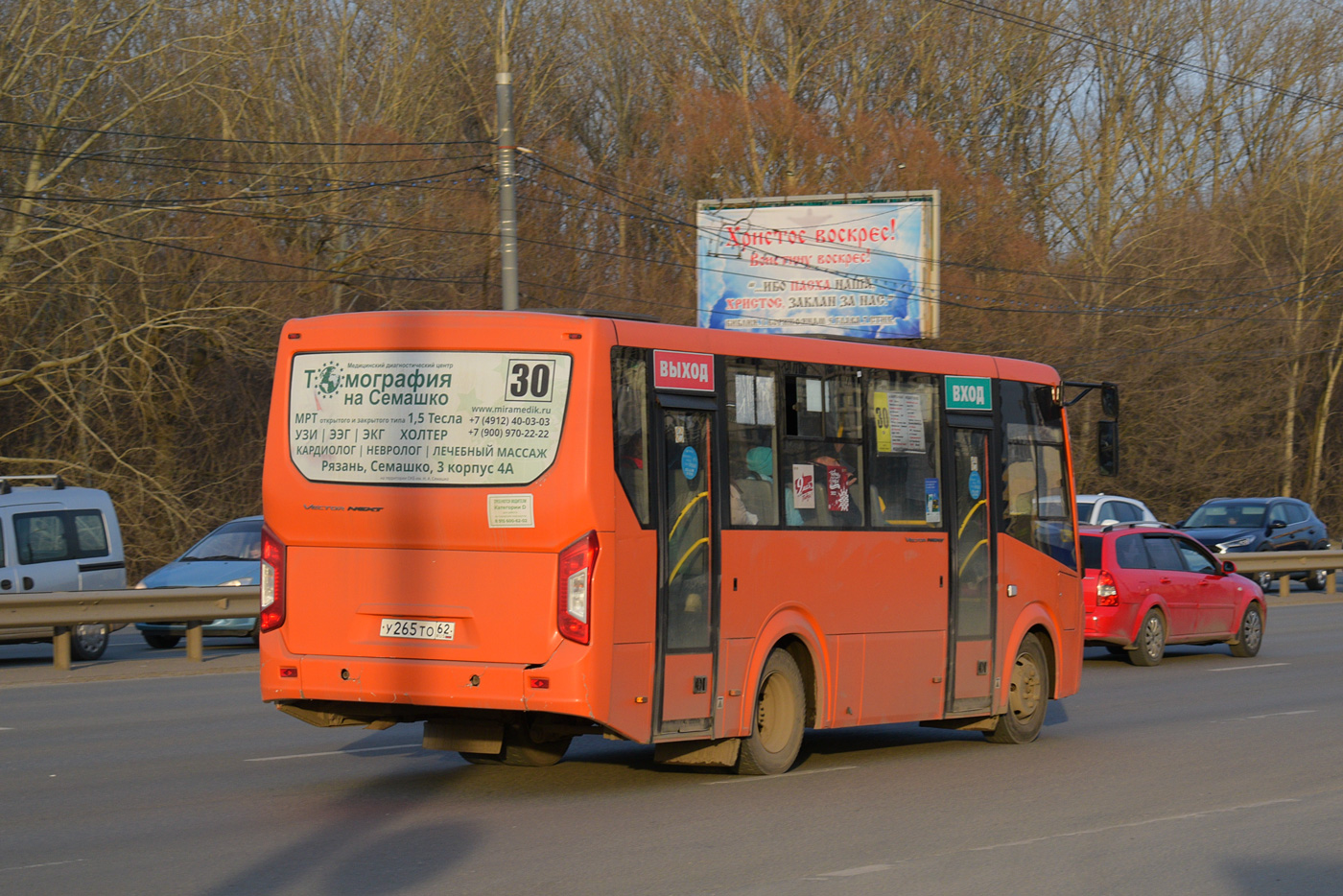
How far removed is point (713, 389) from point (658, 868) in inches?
127

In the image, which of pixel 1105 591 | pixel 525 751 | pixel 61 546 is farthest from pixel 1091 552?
pixel 61 546

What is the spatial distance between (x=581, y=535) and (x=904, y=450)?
3324 mm

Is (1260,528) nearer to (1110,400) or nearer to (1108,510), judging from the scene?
(1108,510)

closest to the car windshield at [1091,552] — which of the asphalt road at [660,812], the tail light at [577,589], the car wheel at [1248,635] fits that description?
the car wheel at [1248,635]

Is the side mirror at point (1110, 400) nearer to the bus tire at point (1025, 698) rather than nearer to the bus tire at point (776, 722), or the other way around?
the bus tire at point (1025, 698)

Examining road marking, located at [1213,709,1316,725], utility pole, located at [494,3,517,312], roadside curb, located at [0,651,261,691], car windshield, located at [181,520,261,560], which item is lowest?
roadside curb, located at [0,651,261,691]

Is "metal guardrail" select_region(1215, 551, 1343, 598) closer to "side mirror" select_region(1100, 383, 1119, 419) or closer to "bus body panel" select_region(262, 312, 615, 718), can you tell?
"side mirror" select_region(1100, 383, 1119, 419)

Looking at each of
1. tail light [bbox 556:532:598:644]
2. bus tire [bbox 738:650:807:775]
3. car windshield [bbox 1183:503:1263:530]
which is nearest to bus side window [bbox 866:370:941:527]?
bus tire [bbox 738:650:807:775]

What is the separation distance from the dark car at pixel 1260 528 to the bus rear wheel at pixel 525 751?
24121 mm

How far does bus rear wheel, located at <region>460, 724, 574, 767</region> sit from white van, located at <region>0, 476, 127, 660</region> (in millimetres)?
9605

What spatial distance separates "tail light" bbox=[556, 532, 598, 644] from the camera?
8.34 meters

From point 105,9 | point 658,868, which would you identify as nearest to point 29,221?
point 105,9

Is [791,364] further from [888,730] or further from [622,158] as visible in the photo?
[622,158]

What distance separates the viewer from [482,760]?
10.4m
